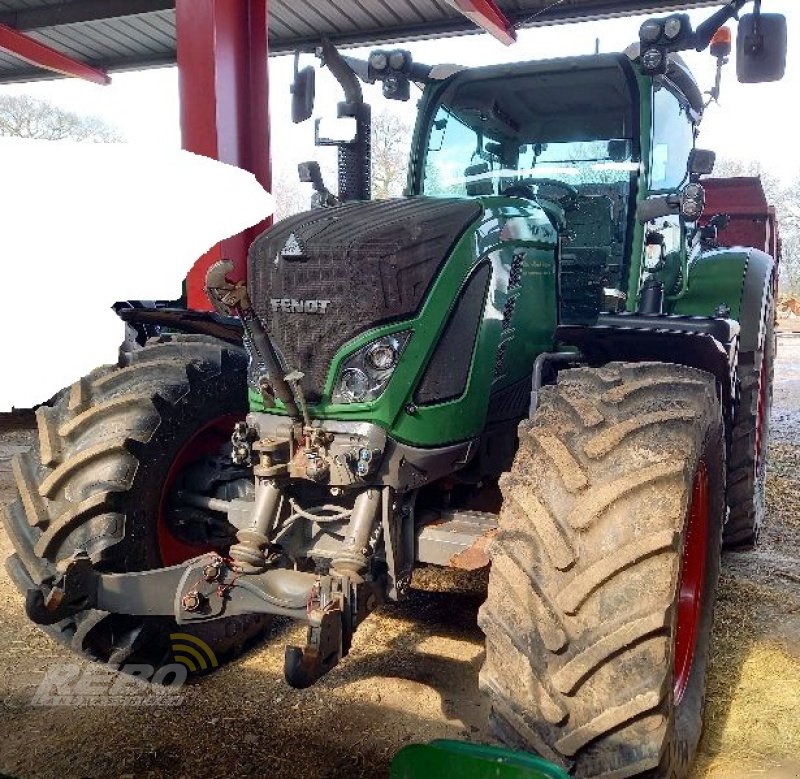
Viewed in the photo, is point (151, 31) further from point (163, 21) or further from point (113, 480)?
point (113, 480)

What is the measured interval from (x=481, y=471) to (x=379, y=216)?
0.94m

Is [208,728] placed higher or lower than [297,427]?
lower

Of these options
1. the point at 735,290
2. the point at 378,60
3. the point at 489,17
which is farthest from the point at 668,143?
the point at 489,17

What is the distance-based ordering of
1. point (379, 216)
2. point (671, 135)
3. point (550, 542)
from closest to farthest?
point (550, 542), point (379, 216), point (671, 135)

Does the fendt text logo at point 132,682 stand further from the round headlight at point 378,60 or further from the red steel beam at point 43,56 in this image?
the red steel beam at point 43,56

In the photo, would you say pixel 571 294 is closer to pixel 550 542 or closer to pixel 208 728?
pixel 550 542

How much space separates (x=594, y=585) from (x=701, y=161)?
2.83 meters

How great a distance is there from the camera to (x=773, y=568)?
424 centimetres

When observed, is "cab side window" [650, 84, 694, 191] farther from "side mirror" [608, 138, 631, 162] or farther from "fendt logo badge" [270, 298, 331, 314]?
"fendt logo badge" [270, 298, 331, 314]

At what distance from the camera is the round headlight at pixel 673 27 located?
358 cm

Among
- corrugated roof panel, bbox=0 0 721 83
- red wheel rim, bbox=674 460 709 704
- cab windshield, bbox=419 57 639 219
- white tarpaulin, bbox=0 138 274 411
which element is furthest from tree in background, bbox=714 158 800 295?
white tarpaulin, bbox=0 138 274 411

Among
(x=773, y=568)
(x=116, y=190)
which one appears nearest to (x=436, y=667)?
(x=773, y=568)

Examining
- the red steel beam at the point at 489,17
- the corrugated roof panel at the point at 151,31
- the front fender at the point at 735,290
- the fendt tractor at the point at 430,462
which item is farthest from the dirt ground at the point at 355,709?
the corrugated roof panel at the point at 151,31

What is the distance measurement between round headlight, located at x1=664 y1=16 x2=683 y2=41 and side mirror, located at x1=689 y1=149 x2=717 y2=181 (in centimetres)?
72
